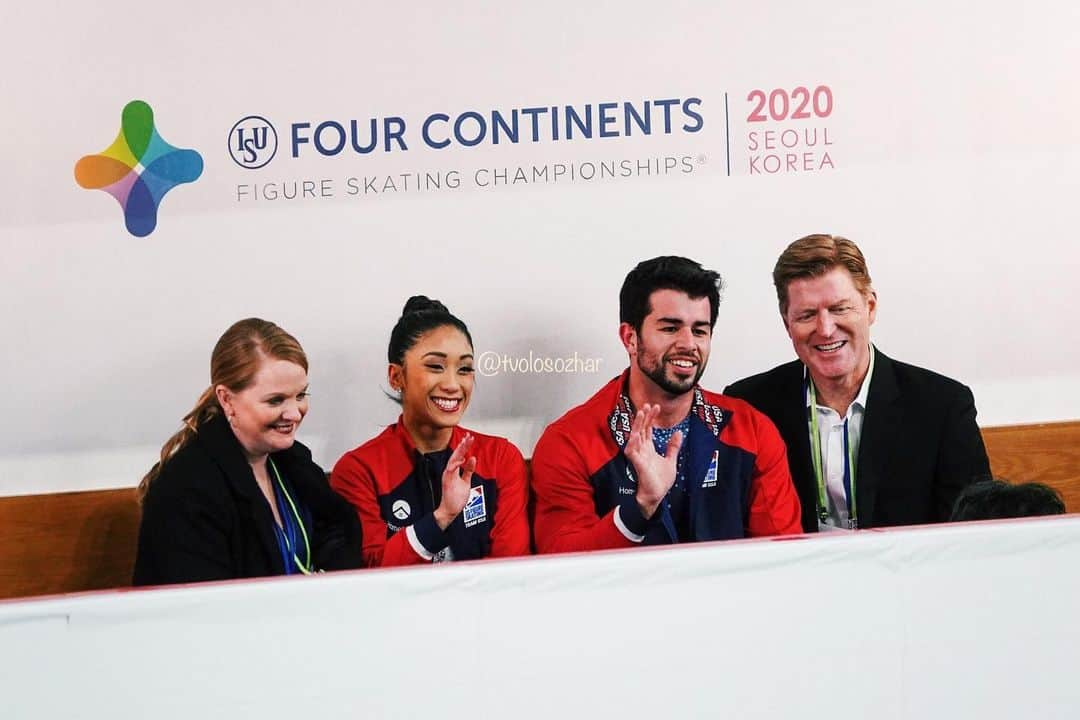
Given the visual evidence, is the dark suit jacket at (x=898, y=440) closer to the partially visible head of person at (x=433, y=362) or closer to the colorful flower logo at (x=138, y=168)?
the partially visible head of person at (x=433, y=362)

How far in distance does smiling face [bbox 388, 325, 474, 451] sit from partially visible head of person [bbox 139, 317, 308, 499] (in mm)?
270

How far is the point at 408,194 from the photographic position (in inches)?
122

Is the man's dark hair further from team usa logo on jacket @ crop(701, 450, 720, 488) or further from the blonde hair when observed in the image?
team usa logo on jacket @ crop(701, 450, 720, 488)

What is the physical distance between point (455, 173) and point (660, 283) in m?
0.58

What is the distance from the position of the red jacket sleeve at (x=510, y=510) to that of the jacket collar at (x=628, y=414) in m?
0.25

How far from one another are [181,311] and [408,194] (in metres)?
0.63

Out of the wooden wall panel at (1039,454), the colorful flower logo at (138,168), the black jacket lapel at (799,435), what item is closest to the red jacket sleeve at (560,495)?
the black jacket lapel at (799,435)

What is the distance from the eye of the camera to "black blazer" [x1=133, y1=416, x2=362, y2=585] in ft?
9.29

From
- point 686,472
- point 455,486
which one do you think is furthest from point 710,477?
point 455,486

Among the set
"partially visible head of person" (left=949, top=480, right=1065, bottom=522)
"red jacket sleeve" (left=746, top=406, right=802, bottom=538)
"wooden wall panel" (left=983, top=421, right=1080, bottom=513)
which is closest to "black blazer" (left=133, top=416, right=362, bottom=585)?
"red jacket sleeve" (left=746, top=406, right=802, bottom=538)

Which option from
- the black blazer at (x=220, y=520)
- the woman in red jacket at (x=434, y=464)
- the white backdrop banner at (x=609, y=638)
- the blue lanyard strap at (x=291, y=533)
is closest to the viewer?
the white backdrop banner at (x=609, y=638)

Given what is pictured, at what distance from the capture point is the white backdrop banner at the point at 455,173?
3084mm

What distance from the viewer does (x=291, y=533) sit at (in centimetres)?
297

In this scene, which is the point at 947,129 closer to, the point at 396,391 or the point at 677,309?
the point at 677,309
